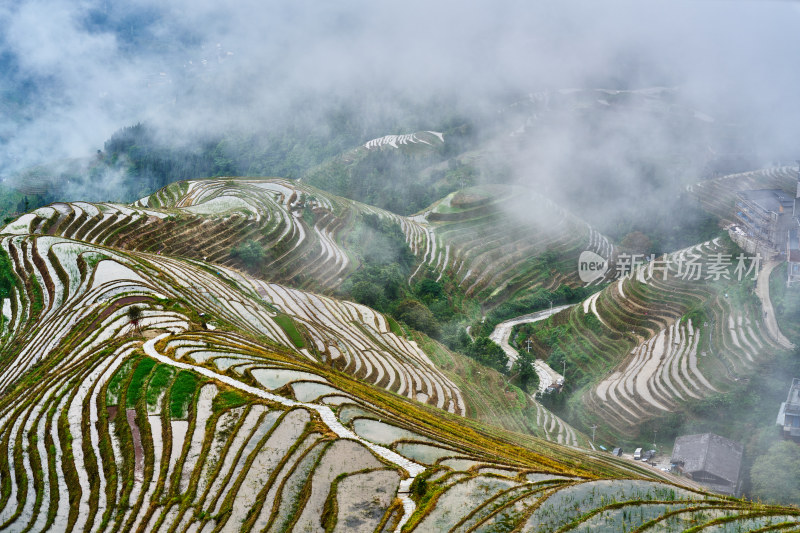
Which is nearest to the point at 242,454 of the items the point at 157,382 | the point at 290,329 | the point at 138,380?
the point at 157,382

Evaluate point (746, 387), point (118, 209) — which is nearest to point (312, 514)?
point (746, 387)

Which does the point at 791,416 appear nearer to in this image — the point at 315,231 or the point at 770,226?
the point at 770,226

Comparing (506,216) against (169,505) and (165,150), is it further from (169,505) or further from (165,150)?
(169,505)

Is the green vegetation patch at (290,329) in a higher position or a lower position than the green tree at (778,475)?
higher

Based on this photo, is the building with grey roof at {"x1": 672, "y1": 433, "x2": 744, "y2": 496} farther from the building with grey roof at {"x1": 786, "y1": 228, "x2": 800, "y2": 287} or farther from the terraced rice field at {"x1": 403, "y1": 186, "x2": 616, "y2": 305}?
the terraced rice field at {"x1": 403, "y1": 186, "x2": 616, "y2": 305}

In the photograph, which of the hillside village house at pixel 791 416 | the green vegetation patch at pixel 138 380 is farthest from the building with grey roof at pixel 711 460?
the green vegetation patch at pixel 138 380

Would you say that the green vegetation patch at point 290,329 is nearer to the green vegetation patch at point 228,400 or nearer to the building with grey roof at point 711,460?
the green vegetation patch at point 228,400
